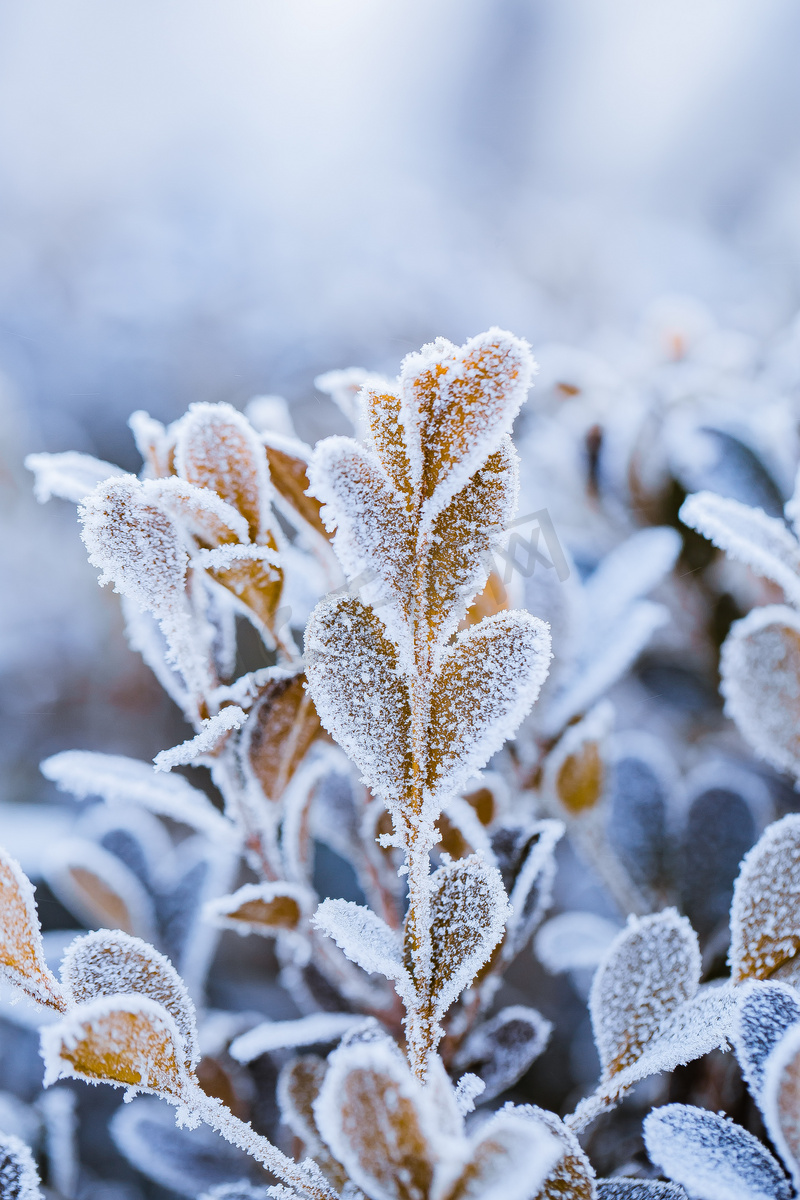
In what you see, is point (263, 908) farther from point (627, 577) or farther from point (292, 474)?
point (627, 577)

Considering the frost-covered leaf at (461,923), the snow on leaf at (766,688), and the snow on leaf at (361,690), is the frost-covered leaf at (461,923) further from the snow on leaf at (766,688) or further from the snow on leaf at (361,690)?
the snow on leaf at (766,688)

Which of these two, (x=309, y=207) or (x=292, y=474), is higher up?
(x=309, y=207)

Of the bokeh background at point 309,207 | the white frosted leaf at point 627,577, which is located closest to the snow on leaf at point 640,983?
the white frosted leaf at point 627,577

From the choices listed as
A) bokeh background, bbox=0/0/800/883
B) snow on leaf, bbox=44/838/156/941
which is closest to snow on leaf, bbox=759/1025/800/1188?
snow on leaf, bbox=44/838/156/941

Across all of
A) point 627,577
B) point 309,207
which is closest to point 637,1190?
point 627,577

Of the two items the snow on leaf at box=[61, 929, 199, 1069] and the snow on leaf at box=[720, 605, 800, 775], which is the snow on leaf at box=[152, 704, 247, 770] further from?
the snow on leaf at box=[720, 605, 800, 775]

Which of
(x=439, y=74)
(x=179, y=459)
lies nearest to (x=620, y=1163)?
(x=179, y=459)
